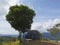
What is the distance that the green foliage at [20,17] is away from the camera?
34.5 metres

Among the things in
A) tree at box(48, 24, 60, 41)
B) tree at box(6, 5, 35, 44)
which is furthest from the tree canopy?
tree at box(6, 5, 35, 44)

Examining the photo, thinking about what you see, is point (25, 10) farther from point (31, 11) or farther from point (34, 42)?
point (34, 42)

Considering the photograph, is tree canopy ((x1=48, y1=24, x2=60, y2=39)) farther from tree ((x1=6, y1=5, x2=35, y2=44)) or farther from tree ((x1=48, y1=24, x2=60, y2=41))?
tree ((x1=6, y1=5, x2=35, y2=44))

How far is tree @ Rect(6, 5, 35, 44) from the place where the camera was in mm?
34531

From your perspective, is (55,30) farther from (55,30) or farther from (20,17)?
(20,17)

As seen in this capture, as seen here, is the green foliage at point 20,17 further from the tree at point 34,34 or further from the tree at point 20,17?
the tree at point 34,34

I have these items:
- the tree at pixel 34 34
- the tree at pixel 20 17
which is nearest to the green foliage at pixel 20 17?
the tree at pixel 20 17

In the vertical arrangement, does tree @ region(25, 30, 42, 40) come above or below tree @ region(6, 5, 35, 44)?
below

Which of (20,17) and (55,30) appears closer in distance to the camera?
(20,17)

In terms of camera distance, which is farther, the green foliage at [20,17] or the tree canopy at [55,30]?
the tree canopy at [55,30]

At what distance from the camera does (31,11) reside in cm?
3500

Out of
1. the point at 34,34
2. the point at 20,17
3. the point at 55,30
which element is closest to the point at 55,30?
the point at 55,30

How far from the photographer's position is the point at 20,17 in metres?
34.5

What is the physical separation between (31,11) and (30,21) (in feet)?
4.87
